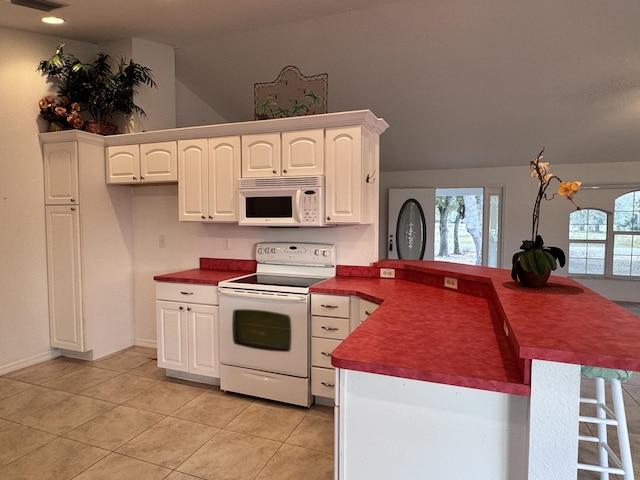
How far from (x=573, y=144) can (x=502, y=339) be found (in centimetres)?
493

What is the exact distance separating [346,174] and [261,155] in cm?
72

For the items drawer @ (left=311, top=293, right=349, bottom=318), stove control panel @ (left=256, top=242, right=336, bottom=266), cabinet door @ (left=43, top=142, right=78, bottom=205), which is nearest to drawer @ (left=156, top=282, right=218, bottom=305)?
stove control panel @ (left=256, top=242, right=336, bottom=266)

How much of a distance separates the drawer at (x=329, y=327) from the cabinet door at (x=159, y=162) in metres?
1.77

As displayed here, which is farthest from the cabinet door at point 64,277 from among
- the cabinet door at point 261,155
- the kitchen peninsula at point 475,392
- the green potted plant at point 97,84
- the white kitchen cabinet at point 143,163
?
the kitchen peninsula at point 475,392

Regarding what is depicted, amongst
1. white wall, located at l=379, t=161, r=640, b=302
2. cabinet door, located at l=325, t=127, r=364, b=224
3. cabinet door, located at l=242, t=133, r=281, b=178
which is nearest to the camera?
cabinet door, located at l=325, t=127, r=364, b=224

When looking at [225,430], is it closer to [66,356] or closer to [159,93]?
[66,356]

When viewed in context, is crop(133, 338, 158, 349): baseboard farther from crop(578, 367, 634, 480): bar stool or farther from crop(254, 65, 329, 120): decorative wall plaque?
crop(578, 367, 634, 480): bar stool

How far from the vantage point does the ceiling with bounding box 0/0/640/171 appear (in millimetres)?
3246

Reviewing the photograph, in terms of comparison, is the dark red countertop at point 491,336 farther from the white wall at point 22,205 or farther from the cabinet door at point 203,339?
the white wall at point 22,205

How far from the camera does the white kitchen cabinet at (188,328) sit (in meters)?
3.00

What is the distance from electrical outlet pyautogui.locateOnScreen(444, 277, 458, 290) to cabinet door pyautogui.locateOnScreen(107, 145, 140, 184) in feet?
9.05

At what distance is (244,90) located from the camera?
4.79m

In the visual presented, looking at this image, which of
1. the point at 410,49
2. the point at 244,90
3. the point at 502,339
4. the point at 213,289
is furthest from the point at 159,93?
the point at 502,339

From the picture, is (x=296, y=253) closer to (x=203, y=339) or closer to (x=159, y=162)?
(x=203, y=339)
